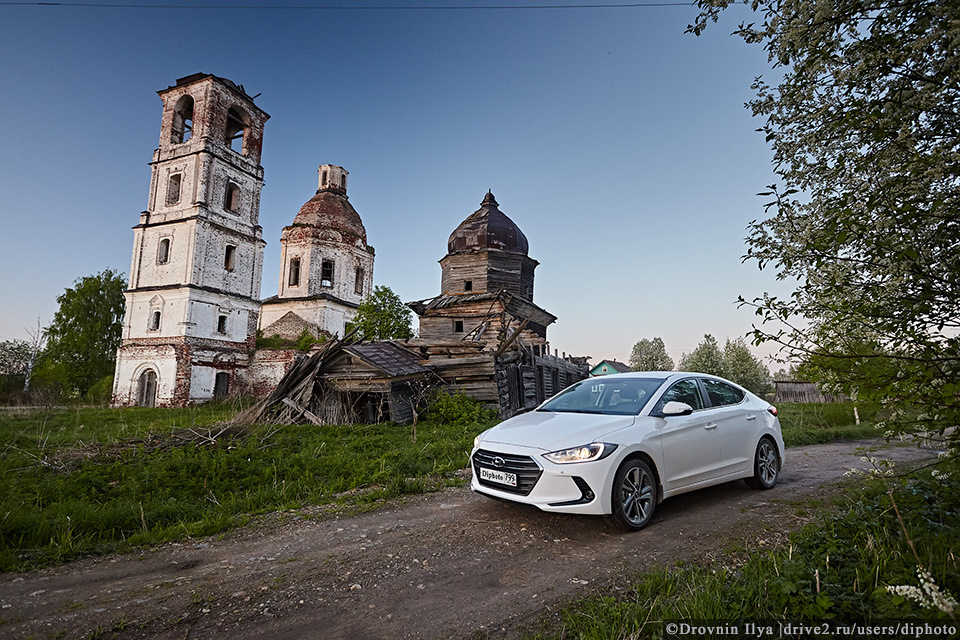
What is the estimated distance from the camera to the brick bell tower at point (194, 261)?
25422 millimetres

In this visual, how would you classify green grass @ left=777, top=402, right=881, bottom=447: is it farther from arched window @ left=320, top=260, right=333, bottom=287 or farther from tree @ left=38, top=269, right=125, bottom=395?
tree @ left=38, top=269, right=125, bottom=395

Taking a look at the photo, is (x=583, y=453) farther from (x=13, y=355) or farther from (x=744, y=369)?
(x=13, y=355)

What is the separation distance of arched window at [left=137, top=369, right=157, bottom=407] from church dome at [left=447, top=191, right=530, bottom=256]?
1740cm

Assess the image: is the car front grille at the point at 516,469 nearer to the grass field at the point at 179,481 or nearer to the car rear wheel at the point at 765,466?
the grass field at the point at 179,481

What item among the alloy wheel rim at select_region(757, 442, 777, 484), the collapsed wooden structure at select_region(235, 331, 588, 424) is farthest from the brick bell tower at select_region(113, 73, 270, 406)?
the alloy wheel rim at select_region(757, 442, 777, 484)

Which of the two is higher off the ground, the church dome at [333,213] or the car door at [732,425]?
the church dome at [333,213]

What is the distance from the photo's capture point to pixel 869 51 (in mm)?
3551

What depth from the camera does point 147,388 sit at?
25.5 m

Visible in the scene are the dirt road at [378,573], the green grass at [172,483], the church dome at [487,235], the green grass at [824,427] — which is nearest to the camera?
the dirt road at [378,573]

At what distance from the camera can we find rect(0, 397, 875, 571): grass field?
4766mm

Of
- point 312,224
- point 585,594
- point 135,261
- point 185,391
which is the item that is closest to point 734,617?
point 585,594

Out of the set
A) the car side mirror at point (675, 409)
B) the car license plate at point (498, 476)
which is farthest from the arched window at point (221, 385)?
the car side mirror at point (675, 409)

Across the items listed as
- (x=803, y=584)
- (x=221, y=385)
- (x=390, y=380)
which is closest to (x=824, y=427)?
(x=390, y=380)

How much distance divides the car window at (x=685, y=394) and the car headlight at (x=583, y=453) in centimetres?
120
